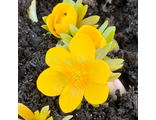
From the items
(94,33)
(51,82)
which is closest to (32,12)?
(94,33)

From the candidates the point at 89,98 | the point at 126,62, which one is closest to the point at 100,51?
the point at 89,98

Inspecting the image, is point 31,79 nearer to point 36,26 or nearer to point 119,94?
point 36,26

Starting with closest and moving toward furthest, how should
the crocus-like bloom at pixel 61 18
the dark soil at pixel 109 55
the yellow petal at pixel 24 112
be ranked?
1. the yellow petal at pixel 24 112
2. the crocus-like bloom at pixel 61 18
3. the dark soil at pixel 109 55

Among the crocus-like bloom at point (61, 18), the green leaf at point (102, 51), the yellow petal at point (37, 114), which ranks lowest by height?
the yellow petal at point (37, 114)

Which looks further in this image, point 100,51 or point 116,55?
point 116,55

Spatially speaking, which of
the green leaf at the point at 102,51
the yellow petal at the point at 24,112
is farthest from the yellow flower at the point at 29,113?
the green leaf at the point at 102,51

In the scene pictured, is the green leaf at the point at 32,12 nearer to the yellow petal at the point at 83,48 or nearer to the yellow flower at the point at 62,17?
the yellow flower at the point at 62,17

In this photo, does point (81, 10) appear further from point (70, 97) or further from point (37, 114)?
point (37, 114)
